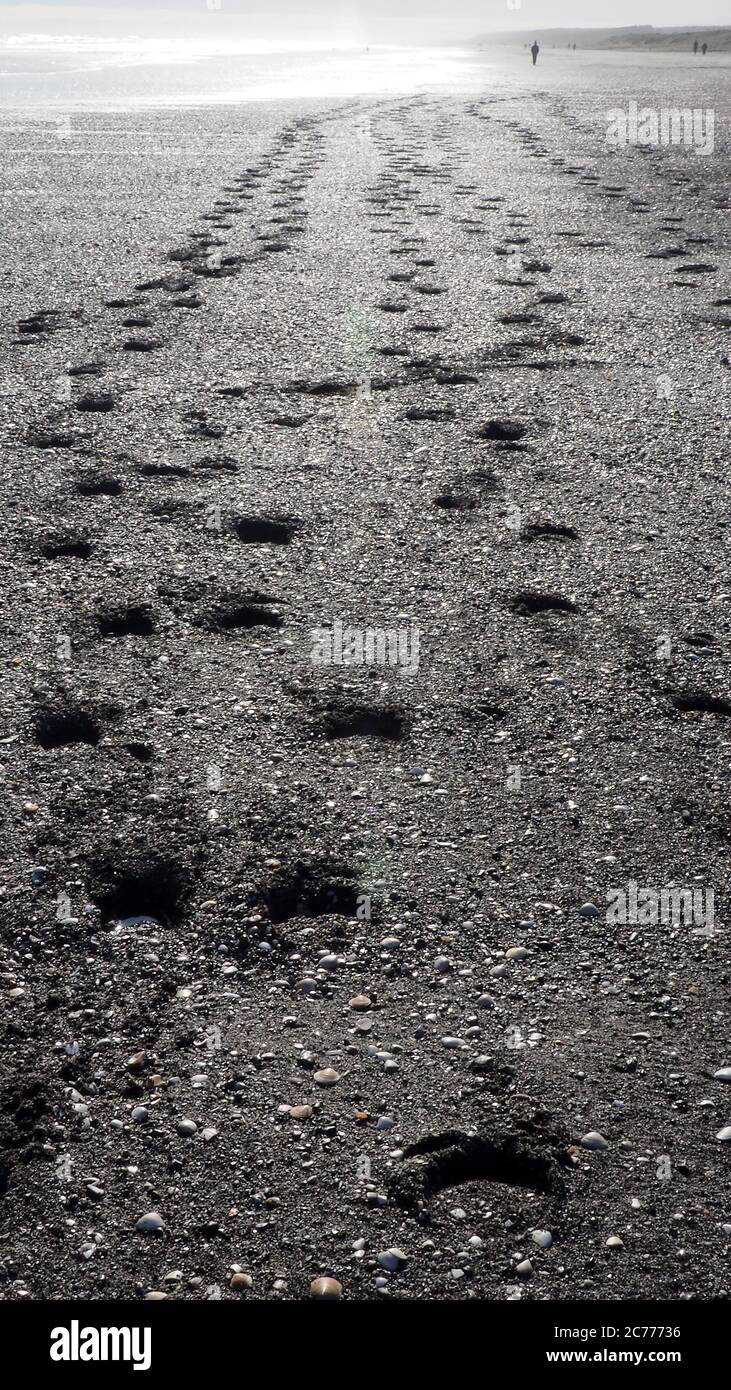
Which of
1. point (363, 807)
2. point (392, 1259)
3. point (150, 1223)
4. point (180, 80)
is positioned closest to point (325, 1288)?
point (392, 1259)

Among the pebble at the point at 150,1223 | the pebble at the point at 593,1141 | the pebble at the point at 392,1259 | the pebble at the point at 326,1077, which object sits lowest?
the pebble at the point at 392,1259

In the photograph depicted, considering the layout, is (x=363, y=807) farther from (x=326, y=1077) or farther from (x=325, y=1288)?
(x=325, y=1288)

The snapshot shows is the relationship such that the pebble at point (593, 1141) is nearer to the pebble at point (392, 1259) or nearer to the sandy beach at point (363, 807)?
the sandy beach at point (363, 807)

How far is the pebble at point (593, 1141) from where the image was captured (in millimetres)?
2816

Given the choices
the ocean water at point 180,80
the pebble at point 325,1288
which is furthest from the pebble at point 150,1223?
the ocean water at point 180,80

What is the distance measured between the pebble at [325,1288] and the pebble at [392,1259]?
108 millimetres

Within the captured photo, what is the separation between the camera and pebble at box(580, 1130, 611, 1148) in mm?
2816

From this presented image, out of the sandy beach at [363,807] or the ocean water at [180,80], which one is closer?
the sandy beach at [363,807]

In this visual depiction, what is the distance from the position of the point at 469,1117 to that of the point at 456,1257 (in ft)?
1.27

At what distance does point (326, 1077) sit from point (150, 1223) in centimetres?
58

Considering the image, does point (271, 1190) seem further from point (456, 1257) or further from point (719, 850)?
point (719, 850)

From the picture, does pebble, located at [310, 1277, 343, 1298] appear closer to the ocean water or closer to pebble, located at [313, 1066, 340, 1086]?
pebble, located at [313, 1066, 340, 1086]

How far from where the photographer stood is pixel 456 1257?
2553 mm

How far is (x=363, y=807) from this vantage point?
13.0 feet
